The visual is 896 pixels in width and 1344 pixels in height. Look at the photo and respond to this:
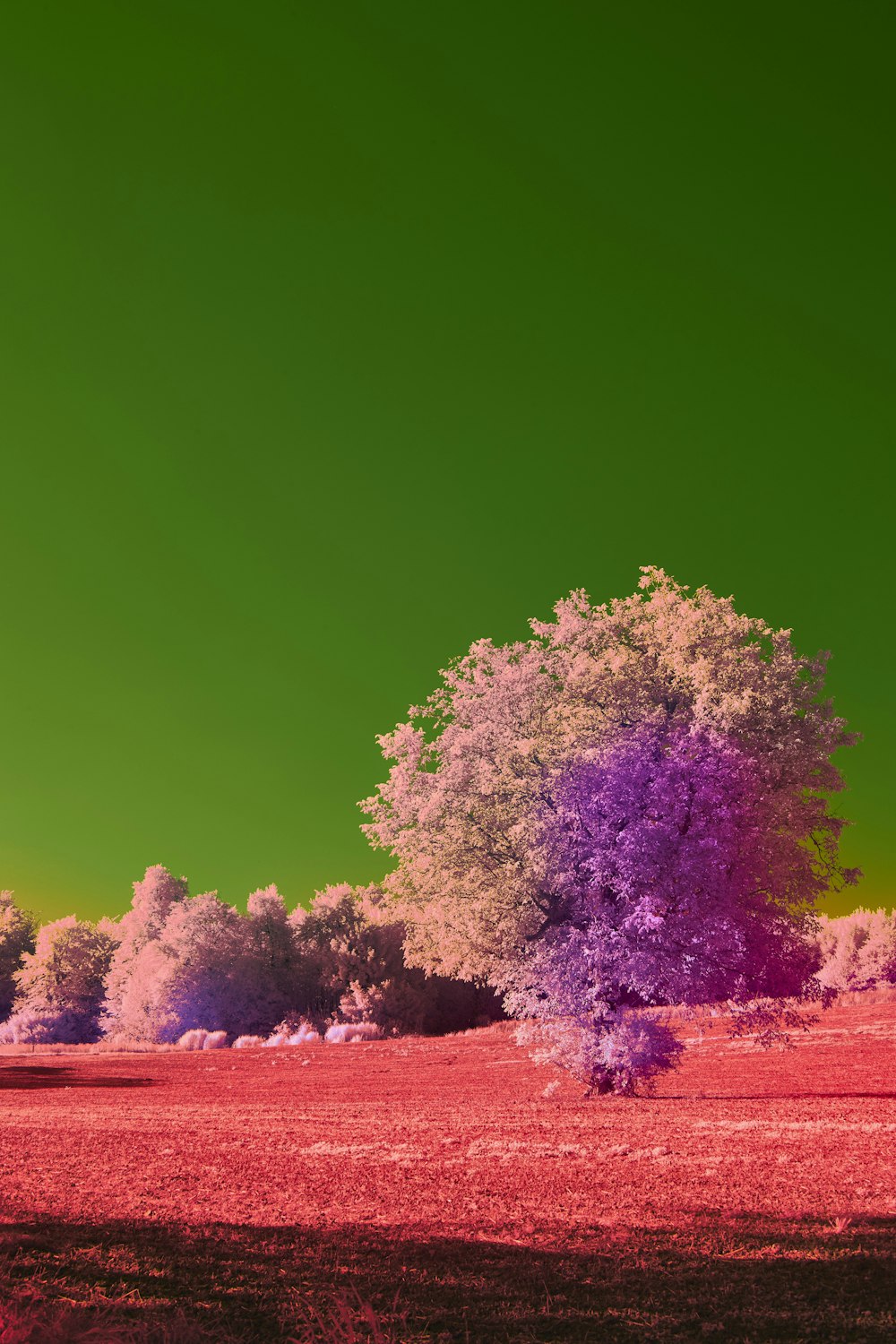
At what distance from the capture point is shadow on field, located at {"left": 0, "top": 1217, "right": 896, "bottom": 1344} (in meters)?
6.61

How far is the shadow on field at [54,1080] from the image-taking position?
112 ft

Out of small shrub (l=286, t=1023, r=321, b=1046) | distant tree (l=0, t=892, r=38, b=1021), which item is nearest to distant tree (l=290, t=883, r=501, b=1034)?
small shrub (l=286, t=1023, r=321, b=1046)

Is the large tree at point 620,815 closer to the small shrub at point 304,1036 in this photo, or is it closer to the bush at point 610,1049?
the bush at point 610,1049

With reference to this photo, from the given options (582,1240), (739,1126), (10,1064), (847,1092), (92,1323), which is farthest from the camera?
(10,1064)

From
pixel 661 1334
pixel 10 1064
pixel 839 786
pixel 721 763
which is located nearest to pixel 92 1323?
pixel 661 1334

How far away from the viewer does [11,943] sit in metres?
103

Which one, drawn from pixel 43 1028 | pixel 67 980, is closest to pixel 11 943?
pixel 67 980

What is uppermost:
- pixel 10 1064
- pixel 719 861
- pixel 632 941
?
pixel 719 861

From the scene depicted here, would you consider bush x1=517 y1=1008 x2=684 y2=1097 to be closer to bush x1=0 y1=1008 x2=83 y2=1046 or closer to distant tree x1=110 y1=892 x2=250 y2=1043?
distant tree x1=110 y1=892 x2=250 y2=1043

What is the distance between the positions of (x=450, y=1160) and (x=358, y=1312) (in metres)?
7.39

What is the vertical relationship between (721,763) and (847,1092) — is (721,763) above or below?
above

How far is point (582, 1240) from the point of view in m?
9.14

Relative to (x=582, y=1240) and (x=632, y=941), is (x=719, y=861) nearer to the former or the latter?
(x=632, y=941)

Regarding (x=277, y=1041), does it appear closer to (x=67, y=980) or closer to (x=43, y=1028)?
(x=43, y=1028)
